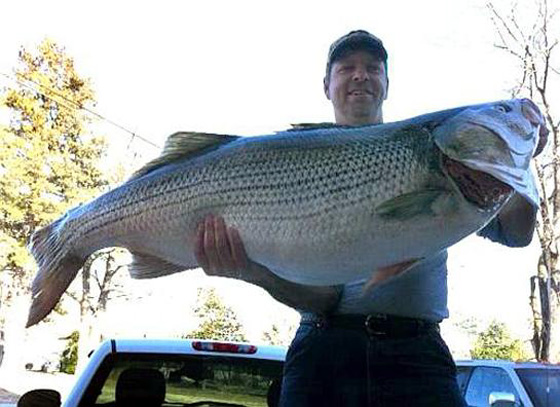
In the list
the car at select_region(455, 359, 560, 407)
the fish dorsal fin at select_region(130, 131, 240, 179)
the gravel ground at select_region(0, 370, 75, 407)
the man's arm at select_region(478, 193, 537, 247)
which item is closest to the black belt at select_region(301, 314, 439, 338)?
the man's arm at select_region(478, 193, 537, 247)

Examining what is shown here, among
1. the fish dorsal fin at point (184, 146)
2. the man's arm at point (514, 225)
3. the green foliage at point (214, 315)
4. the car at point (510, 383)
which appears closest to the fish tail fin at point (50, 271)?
the fish dorsal fin at point (184, 146)

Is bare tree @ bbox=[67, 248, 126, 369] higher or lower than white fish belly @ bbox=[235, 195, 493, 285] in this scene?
higher

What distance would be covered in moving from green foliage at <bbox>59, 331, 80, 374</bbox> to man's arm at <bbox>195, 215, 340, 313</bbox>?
2836cm

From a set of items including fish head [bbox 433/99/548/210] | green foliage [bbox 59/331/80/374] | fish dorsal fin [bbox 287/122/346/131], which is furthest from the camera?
green foliage [bbox 59/331/80/374]

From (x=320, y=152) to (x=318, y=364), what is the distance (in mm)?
781

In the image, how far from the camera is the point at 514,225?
2.57 m

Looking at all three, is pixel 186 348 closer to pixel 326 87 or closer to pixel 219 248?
pixel 326 87

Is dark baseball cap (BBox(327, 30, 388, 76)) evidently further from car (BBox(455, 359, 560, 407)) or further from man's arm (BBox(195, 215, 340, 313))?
car (BBox(455, 359, 560, 407))

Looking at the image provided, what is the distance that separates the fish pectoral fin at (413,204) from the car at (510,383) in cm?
584

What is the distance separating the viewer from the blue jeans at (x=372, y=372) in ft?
8.52

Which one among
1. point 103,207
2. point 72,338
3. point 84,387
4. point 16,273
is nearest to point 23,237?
point 16,273

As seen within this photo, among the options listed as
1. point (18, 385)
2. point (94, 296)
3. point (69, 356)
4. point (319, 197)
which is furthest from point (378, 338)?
point (69, 356)

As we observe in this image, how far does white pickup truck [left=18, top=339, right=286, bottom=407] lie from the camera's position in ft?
15.4

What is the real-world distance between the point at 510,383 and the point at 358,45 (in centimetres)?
608
